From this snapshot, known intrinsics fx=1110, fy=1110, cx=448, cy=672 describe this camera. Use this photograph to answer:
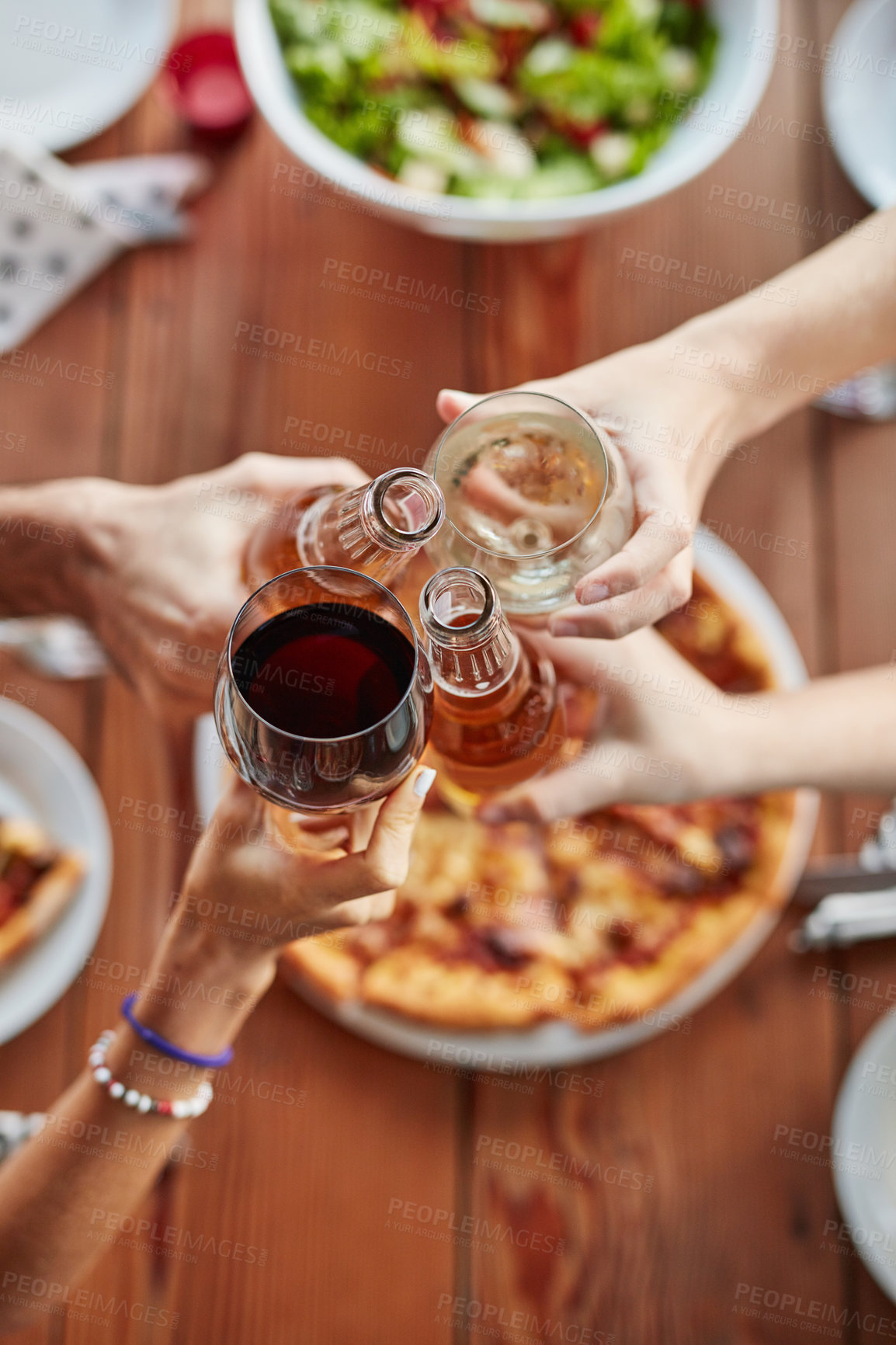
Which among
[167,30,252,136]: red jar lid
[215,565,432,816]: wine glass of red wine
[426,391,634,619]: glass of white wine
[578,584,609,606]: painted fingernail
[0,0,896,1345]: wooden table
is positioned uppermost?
[167,30,252,136]: red jar lid

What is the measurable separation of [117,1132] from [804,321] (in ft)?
3.31

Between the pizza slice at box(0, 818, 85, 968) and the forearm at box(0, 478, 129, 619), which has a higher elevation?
the forearm at box(0, 478, 129, 619)

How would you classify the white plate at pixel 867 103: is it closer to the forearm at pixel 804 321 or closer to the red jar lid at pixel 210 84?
the forearm at pixel 804 321

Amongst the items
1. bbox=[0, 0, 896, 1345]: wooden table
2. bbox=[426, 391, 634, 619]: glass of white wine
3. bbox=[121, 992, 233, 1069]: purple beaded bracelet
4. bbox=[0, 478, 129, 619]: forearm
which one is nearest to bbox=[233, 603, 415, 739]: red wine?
bbox=[426, 391, 634, 619]: glass of white wine

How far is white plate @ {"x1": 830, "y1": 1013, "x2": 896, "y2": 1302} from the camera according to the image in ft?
4.20

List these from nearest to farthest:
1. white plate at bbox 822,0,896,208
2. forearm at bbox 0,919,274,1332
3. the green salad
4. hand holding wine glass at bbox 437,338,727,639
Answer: hand holding wine glass at bbox 437,338,727,639
forearm at bbox 0,919,274,1332
the green salad
white plate at bbox 822,0,896,208

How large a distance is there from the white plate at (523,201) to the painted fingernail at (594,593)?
0.62 metres

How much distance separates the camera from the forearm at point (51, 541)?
3.89ft

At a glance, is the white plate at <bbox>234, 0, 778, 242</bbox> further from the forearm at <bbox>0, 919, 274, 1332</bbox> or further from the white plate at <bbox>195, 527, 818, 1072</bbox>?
the forearm at <bbox>0, 919, 274, 1332</bbox>

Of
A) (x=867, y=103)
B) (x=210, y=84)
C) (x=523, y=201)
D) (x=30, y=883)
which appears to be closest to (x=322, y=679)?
(x=30, y=883)

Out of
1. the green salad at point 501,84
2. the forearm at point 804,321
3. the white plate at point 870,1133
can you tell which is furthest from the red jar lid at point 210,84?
the white plate at point 870,1133

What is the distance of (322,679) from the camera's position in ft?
2.57

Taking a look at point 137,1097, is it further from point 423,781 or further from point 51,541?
point 51,541

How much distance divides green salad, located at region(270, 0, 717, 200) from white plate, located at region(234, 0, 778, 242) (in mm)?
30
